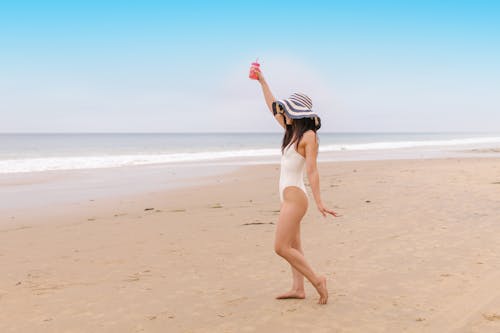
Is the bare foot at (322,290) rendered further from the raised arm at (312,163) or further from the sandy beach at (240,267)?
the raised arm at (312,163)

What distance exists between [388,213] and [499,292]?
4652 millimetres

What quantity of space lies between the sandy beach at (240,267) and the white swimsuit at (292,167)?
124cm

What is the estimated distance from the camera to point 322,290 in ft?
15.2

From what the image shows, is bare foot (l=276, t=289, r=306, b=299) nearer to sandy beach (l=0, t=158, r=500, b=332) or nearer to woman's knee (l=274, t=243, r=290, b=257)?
sandy beach (l=0, t=158, r=500, b=332)

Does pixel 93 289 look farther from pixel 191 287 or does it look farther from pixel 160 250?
pixel 160 250

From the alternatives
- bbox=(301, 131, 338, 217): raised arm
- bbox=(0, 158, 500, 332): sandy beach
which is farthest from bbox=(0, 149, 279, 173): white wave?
bbox=(301, 131, 338, 217): raised arm

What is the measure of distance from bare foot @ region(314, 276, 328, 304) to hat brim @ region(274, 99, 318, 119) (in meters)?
1.62

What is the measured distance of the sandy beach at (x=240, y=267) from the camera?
14.2ft

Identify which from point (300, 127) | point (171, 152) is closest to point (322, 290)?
point (300, 127)

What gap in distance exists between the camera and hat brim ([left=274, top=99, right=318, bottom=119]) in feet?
14.2

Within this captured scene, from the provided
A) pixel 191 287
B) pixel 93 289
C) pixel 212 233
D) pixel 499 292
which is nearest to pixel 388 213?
pixel 212 233

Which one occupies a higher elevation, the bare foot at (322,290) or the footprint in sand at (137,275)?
the bare foot at (322,290)

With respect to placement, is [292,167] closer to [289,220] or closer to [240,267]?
[289,220]

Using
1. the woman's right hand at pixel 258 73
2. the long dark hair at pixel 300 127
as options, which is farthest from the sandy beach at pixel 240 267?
the woman's right hand at pixel 258 73
